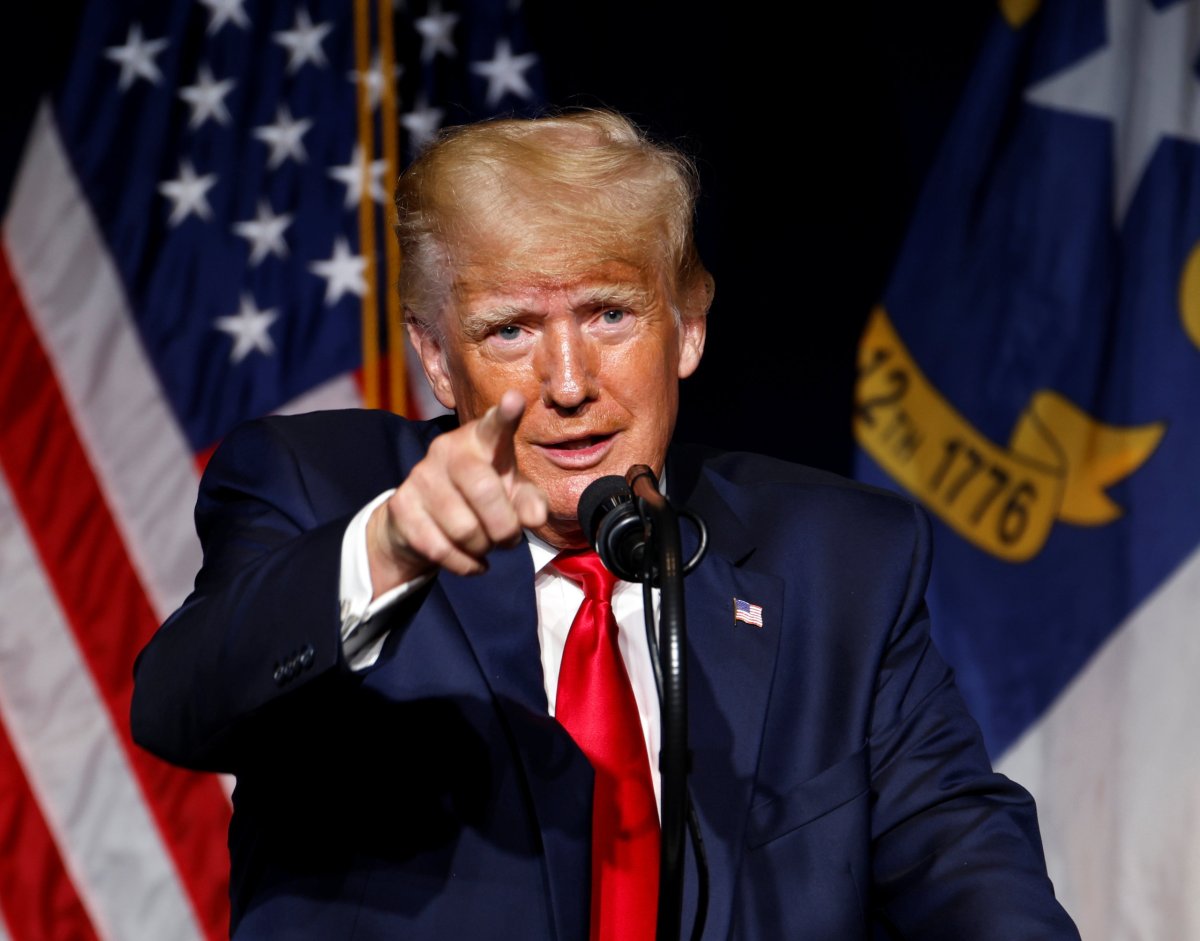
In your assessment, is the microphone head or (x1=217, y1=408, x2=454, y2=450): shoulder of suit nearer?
the microphone head

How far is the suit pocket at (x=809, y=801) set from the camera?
56.1 inches

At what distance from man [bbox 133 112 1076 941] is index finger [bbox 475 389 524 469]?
0.51 ft

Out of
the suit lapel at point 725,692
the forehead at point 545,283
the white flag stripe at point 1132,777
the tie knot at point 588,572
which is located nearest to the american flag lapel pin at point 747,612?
the suit lapel at point 725,692

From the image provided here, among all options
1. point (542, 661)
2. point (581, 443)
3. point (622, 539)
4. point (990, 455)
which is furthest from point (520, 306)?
point (990, 455)

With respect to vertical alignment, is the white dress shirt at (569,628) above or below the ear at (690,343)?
below

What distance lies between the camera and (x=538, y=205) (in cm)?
152

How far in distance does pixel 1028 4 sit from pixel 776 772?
210 cm

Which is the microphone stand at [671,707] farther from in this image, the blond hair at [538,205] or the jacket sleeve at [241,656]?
the blond hair at [538,205]

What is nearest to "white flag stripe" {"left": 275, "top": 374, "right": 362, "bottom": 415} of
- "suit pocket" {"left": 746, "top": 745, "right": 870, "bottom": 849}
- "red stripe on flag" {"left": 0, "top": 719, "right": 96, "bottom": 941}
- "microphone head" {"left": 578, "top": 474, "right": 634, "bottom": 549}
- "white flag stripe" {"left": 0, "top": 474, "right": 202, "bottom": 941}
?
"white flag stripe" {"left": 0, "top": 474, "right": 202, "bottom": 941}

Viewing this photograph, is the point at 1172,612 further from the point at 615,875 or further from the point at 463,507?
the point at 463,507

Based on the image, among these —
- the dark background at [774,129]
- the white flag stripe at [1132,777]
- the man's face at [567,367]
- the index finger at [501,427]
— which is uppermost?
the index finger at [501,427]

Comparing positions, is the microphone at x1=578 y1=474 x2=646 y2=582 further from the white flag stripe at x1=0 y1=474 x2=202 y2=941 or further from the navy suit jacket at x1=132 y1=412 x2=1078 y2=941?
the white flag stripe at x1=0 y1=474 x2=202 y2=941

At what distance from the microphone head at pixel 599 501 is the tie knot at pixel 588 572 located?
0.36 metres

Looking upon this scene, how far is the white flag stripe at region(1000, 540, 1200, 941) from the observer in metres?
2.85
